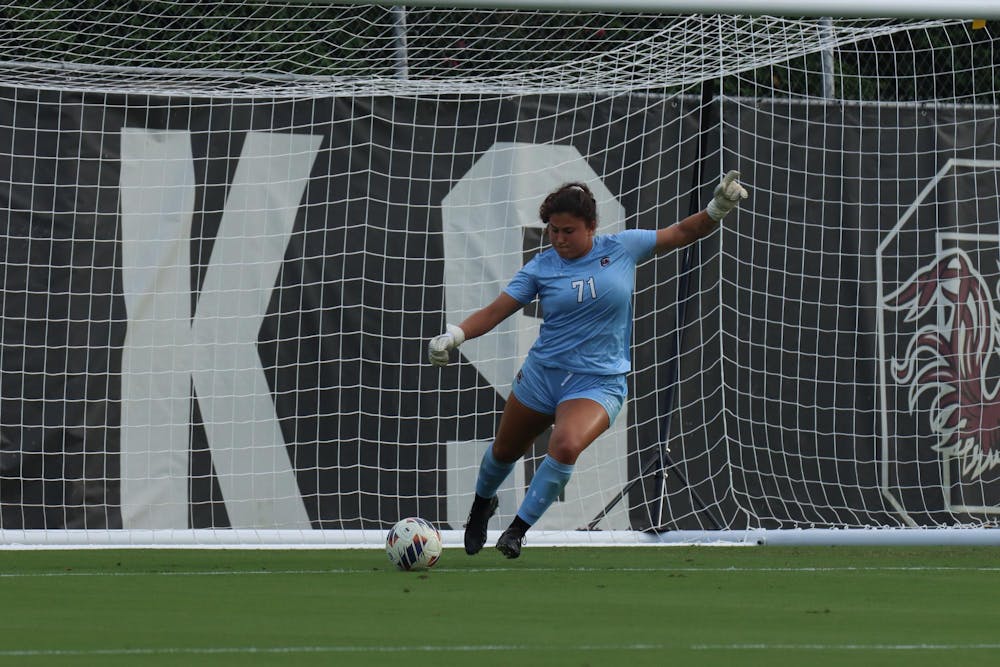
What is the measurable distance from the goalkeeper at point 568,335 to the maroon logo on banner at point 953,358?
13.1 feet

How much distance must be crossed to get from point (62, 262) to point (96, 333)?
478 millimetres

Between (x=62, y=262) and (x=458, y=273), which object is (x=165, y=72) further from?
(x=458, y=273)

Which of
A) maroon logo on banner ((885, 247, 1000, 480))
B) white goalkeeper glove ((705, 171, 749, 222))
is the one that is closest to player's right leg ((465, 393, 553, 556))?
white goalkeeper glove ((705, 171, 749, 222))

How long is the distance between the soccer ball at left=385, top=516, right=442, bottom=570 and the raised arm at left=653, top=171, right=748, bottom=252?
1.74 m

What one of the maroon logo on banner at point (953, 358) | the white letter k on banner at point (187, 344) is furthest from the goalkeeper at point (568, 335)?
the maroon logo on banner at point (953, 358)

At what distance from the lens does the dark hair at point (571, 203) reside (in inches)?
287

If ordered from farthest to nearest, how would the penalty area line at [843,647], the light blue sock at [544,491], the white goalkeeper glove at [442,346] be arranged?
the light blue sock at [544,491] < the white goalkeeper glove at [442,346] < the penalty area line at [843,647]

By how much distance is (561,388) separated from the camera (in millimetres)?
7484

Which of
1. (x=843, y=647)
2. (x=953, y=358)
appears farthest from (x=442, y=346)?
(x=953, y=358)

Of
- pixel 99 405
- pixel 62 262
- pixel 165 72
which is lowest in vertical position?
pixel 99 405

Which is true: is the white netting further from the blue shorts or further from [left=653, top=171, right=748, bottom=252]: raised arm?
the blue shorts

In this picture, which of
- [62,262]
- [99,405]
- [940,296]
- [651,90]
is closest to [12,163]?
[62,262]

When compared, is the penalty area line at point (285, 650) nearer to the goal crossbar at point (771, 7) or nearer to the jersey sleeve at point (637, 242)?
the jersey sleeve at point (637, 242)

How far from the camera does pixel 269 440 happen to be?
10.2 metres
